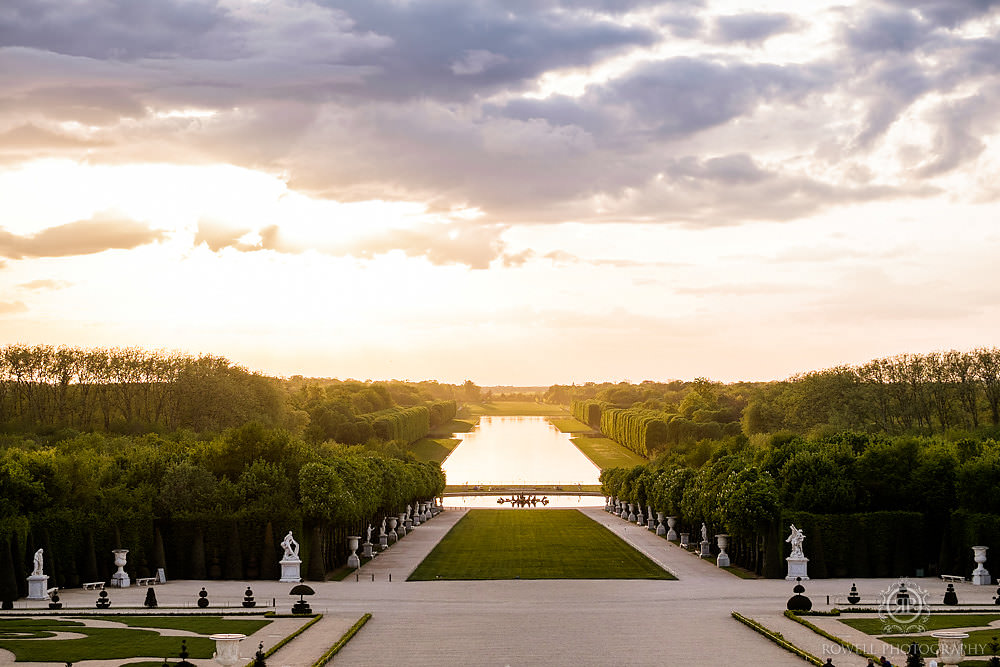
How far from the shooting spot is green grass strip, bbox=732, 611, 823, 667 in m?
33.9

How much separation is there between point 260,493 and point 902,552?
34.0 metres

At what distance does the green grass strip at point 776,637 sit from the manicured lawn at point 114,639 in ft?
57.0

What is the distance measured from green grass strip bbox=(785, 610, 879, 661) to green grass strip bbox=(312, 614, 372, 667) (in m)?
15.7

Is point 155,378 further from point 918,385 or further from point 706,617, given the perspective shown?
point 706,617

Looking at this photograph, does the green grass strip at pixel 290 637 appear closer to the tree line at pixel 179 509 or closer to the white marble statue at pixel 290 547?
the white marble statue at pixel 290 547

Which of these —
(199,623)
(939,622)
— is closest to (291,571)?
(199,623)

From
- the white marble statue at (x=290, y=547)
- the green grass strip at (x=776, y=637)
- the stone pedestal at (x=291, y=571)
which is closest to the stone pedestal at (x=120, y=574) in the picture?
the stone pedestal at (x=291, y=571)

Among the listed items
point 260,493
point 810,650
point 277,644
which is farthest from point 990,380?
point 277,644

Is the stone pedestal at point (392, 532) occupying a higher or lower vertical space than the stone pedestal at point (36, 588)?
lower

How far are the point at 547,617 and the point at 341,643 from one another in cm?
993

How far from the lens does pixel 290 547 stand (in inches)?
2309

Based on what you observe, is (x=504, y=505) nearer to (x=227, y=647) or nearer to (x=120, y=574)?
(x=120, y=574)

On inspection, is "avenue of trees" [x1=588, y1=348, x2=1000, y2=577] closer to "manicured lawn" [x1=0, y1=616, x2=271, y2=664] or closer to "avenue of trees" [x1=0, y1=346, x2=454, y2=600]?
"avenue of trees" [x1=0, y1=346, x2=454, y2=600]

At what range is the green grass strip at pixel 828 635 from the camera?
33.8 m
